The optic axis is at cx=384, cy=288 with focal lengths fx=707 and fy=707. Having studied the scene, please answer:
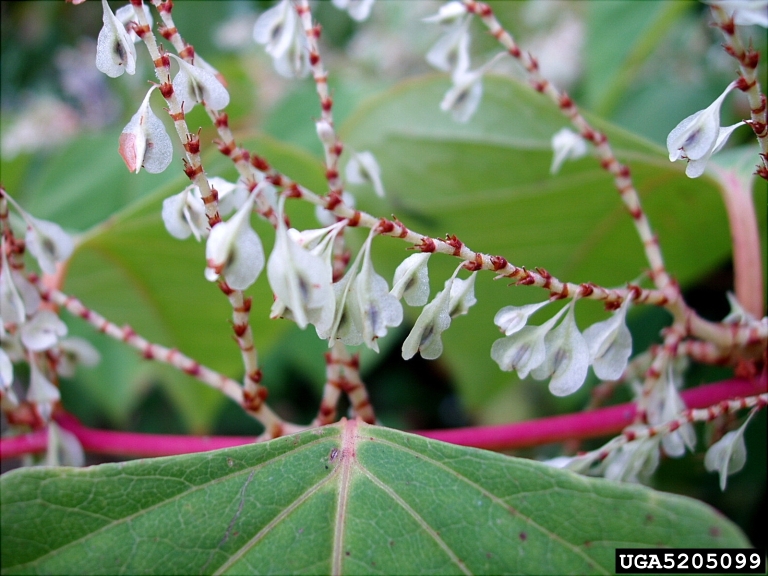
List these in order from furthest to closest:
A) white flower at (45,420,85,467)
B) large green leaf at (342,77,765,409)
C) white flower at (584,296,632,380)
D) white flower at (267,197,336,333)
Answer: large green leaf at (342,77,765,409)
white flower at (45,420,85,467)
white flower at (584,296,632,380)
white flower at (267,197,336,333)

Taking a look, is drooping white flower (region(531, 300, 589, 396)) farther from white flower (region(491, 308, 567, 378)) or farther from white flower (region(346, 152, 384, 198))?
white flower (region(346, 152, 384, 198))

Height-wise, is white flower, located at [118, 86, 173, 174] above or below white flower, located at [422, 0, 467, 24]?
below

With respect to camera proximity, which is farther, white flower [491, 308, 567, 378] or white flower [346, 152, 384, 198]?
white flower [346, 152, 384, 198]

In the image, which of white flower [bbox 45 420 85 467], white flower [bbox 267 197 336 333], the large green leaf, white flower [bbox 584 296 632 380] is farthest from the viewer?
the large green leaf

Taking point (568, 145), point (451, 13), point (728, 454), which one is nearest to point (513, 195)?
point (568, 145)

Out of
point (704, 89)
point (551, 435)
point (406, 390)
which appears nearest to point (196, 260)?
point (551, 435)

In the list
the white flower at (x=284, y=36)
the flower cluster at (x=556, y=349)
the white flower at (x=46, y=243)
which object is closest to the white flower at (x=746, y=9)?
the flower cluster at (x=556, y=349)

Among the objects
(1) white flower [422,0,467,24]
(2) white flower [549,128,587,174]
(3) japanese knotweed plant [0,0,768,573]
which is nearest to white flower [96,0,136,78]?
(3) japanese knotweed plant [0,0,768,573]
